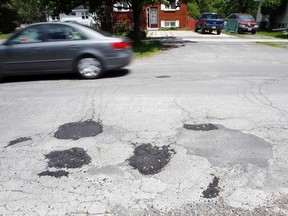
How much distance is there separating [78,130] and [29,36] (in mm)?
4575

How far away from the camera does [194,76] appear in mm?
7969

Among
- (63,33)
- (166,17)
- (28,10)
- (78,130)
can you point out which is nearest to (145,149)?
(78,130)

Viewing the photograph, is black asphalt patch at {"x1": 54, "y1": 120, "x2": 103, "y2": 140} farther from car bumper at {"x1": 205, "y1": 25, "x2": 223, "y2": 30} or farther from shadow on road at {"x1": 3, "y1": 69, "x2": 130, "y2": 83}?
car bumper at {"x1": 205, "y1": 25, "x2": 223, "y2": 30}

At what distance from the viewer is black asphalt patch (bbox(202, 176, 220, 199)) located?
2781 mm

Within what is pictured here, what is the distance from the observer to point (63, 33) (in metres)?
7.52

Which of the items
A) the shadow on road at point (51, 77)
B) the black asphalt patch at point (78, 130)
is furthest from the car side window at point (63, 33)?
the black asphalt patch at point (78, 130)

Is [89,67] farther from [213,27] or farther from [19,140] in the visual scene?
[213,27]

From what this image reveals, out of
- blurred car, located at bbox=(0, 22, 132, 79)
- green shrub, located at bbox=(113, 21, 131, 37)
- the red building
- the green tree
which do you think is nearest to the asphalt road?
blurred car, located at bbox=(0, 22, 132, 79)

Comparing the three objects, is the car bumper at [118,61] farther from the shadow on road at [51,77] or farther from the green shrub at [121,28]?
the green shrub at [121,28]

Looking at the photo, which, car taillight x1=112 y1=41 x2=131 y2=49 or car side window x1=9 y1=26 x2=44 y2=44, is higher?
car side window x1=9 y1=26 x2=44 y2=44

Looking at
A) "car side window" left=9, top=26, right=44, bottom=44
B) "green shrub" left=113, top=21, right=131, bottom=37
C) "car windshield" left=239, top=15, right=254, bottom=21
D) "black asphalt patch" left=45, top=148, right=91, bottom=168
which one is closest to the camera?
"black asphalt patch" left=45, top=148, right=91, bottom=168

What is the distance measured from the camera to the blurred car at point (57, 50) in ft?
24.6

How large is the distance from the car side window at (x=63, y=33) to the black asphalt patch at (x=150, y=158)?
16.2 feet

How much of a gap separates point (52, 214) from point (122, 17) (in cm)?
2659
